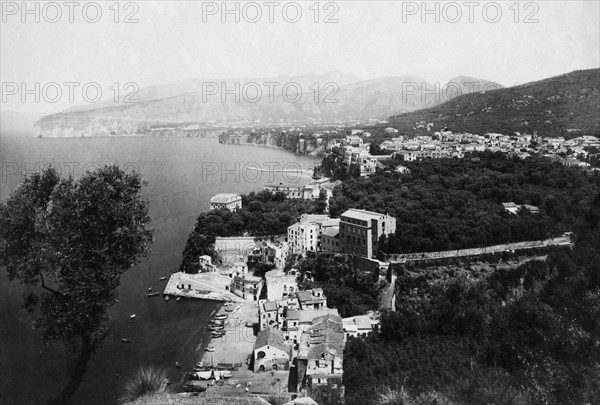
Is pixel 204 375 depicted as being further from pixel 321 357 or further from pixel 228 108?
pixel 228 108

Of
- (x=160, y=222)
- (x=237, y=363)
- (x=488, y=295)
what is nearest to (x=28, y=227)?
(x=237, y=363)

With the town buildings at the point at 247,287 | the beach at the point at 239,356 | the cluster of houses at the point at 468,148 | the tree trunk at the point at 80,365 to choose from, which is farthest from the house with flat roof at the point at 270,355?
the cluster of houses at the point at 468,148

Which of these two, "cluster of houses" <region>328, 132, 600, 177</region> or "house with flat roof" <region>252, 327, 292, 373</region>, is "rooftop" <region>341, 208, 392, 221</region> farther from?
"cluster of houses" <region>328, 132, 600, 177</region>

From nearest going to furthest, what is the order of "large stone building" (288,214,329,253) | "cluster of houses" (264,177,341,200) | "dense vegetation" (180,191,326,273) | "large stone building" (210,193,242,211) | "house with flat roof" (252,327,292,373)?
"house with flat roof" (252,327,292,373)
"large stone building" (288,214,329,253)
"dense vegetation" (180,191,326,273)
"large stone building" (210,193,242,211)
"cluster of houses" (264,177,341,200)

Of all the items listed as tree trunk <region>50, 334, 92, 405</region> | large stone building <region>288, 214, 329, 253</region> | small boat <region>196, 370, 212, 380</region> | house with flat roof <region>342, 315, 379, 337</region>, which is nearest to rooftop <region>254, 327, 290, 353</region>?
small boat <region>196, 370, 212, 380</region>

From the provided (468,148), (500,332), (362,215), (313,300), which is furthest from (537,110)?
(500,332)
